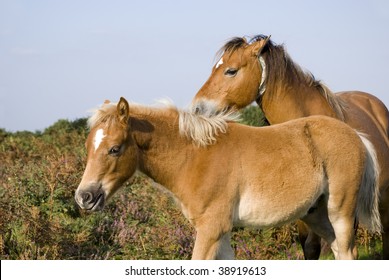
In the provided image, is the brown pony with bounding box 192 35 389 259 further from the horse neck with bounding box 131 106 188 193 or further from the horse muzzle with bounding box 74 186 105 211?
the horse muzzle with bounding box 74 186 105 211

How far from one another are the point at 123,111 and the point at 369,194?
2442 millimetres

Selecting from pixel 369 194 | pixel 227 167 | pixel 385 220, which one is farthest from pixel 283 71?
pixel 385 220

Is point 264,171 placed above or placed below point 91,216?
above

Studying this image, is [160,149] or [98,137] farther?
[160,149]

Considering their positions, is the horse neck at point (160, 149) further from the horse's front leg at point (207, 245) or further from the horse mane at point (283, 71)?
the horse mane at point (283, 71)

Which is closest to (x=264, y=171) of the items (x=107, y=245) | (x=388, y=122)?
(x=107, y=245)

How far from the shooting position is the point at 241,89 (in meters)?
6.92

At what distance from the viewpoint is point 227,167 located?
5.45m

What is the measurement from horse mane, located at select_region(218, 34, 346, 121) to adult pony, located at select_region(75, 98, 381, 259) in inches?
40.3

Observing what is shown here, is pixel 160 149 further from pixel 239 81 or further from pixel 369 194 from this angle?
pixel 369 194

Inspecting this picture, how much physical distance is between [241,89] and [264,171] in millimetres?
1593

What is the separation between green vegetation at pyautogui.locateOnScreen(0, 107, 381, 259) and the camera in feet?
22.5

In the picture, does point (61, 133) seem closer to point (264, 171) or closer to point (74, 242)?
point (74, 242)

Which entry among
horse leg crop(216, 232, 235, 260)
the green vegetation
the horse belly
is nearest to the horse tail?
the horse belly
